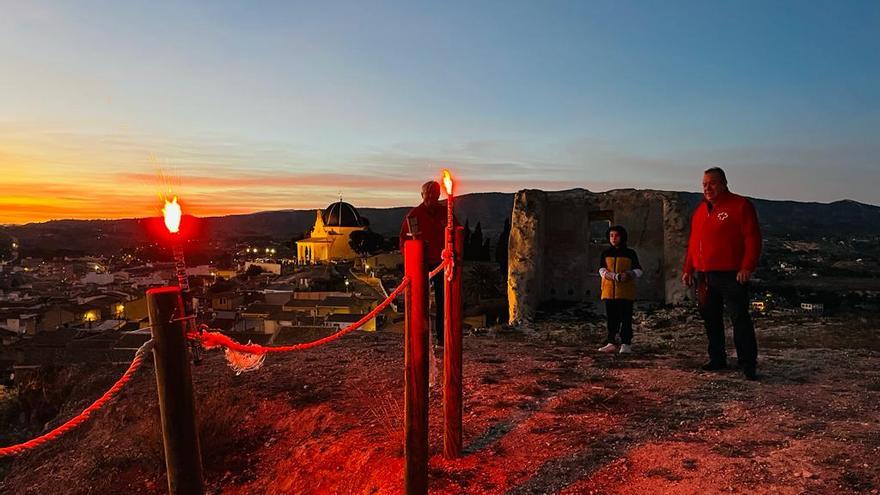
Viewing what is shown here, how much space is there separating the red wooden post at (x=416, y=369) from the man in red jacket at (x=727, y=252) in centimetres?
350

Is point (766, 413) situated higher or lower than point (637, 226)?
lower

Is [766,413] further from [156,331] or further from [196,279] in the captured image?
[196,279]

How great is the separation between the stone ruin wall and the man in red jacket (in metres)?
8.01

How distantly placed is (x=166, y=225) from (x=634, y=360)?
5991 mm

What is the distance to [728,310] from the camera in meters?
5.61

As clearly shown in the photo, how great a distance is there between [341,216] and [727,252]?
63.0 m

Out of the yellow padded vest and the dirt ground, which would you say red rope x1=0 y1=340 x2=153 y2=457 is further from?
the yellow padded vest

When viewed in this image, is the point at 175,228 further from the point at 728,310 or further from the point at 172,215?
the point at 728,310

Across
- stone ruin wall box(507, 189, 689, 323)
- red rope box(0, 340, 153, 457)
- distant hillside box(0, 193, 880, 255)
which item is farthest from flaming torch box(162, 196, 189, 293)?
distant hillside box(0, 193, 880, 255)

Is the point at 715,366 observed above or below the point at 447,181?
below

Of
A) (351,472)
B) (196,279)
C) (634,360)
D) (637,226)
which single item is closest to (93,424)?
(351,472)

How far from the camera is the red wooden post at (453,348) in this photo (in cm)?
388

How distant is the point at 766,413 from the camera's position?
15.2ft

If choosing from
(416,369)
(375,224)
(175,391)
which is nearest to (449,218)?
(416,369)
